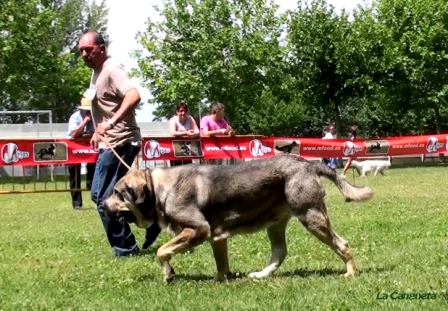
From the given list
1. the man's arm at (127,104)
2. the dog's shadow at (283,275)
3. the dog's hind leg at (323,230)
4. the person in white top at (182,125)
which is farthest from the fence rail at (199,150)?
the dog's hind leg at (323,230)

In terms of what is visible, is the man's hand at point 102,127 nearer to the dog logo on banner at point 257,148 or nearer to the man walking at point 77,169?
the man walking at point 77,169

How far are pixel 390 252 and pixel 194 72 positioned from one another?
111 ft

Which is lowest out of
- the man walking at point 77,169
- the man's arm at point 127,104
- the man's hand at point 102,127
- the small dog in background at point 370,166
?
the small dog in background at point 370,166

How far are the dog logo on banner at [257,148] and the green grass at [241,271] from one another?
5617 millimetres

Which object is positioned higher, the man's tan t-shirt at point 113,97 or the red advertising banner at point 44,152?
the man's tan t-shirt at point 113,97

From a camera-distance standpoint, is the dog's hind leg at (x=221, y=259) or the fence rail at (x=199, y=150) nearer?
the dog's hind leg at (x=221, y=259)

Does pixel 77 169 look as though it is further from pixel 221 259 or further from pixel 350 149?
pixel 221 259

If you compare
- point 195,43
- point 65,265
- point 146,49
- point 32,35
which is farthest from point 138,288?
point 146,49

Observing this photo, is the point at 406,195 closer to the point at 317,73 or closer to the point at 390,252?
the point at 390,252

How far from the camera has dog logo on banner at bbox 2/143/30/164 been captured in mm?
14438

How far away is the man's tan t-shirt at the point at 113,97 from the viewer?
269 inches

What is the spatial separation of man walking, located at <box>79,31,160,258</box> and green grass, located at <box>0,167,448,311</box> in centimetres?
76

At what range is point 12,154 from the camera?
14492 mm

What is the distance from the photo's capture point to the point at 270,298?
4.85 metres
